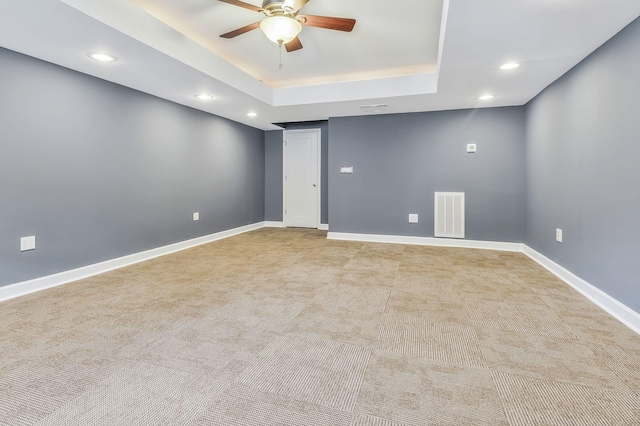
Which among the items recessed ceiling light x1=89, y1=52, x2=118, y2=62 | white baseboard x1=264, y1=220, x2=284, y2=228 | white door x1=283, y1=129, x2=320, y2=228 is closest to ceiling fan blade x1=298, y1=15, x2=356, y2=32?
recessed ceiling light x1=89, y1=52, x2=118, y2=62

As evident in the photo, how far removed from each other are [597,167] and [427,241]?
2.61m

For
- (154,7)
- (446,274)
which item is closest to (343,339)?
(446,274)

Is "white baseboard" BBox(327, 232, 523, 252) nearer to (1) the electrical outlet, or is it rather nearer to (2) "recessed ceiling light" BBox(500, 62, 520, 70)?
(2) "recessed ceiling light" BBox(500, 62, 520, 70)

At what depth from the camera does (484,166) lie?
473 centimetres

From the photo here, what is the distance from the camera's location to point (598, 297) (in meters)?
2.54

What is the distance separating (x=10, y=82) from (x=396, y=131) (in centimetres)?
461

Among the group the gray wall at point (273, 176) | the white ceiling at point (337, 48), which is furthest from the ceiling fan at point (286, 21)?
the gray wall at point (273, 176)

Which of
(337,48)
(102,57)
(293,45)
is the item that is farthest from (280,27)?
(102,57)

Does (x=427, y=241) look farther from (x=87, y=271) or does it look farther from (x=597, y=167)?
(x=87, y=271)

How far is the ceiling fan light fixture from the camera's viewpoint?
2.46 m

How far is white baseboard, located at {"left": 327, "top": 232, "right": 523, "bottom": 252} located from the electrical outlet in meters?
3.86

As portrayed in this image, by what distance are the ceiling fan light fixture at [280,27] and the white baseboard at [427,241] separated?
3.51 meters

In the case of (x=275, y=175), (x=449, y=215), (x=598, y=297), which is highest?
(x=275, y=175)

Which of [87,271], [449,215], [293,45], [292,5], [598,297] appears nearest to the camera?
[292,5]
